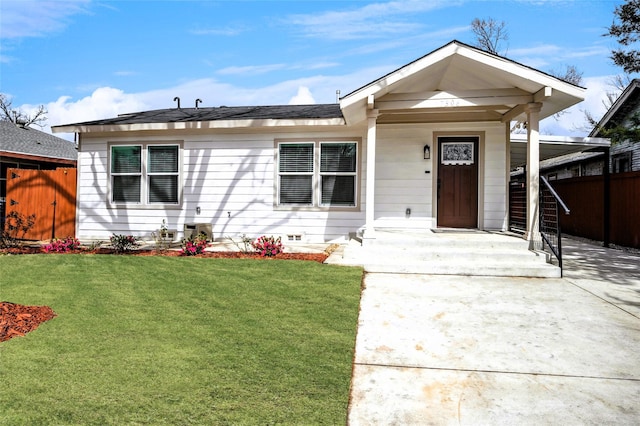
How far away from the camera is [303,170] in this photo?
9.25m

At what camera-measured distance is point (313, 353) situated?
122 inches

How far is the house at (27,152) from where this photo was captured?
13758mm

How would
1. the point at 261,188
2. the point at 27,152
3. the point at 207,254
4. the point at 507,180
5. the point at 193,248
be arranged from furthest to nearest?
the point at 27,152
the point at 261,188
the point at 507,180
the point at 207,254
the point at 193,248

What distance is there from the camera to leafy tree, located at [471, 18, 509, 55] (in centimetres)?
2464

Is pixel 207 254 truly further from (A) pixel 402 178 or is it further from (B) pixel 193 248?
(A) pixel 402 178

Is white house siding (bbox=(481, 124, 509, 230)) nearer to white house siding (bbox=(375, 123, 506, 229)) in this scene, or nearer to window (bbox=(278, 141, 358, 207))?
white house siding (bbox=(375, 123, 506, 229))

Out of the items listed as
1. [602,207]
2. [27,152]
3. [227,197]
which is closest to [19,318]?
[227,197]

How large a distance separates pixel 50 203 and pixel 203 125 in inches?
196

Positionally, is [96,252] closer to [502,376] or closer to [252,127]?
[252,127]

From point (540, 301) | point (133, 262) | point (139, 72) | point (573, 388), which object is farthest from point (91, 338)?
point (139, 72)

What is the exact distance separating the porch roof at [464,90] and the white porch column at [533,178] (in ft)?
0.84

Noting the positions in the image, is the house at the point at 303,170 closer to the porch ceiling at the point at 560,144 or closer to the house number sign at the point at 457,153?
the house number sign at the point at 457,153

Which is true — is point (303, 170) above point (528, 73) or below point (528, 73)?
below

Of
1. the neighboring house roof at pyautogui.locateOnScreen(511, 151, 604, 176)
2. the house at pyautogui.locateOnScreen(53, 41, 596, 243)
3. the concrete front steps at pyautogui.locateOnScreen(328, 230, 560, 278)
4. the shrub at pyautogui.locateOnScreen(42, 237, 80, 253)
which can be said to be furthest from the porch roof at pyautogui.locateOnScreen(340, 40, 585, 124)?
the neighboring house roof at pyautogui.locateOnScreen(511, 151, 604, 176)
